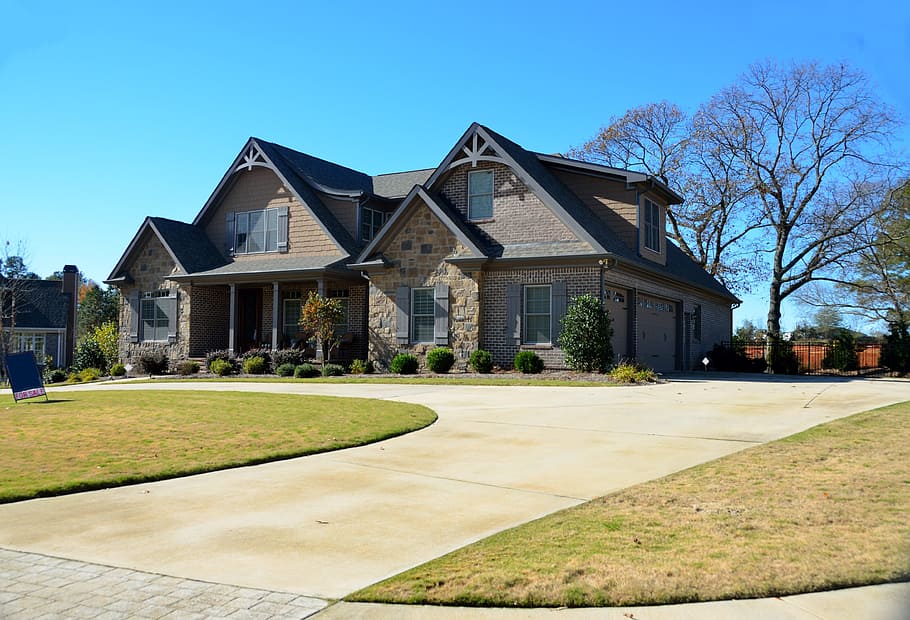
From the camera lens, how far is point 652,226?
Answer: 1015 inches

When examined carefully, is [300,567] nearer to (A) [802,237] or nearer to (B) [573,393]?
(B) [573,393]

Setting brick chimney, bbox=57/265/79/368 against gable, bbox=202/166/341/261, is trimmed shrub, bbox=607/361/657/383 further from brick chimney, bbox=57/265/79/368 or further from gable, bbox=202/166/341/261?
brick chimney, bbox=57/265/79/368

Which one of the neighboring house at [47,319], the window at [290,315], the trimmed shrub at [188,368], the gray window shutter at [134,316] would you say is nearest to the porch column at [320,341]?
the window at [290,315]

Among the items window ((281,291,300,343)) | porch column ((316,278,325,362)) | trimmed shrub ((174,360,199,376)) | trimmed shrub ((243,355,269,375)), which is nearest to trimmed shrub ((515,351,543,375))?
porch column ((316,278,325,362))

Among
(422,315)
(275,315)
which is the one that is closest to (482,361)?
(422,315)

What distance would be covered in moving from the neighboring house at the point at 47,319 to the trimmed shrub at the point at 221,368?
2178cm

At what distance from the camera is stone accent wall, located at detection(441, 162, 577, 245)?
2227cm

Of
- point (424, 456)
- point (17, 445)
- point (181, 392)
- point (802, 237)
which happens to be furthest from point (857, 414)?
point (802, 237)

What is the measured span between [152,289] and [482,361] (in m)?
14.8

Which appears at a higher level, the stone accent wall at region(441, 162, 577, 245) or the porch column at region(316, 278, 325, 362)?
the stone accent wall at region(441, 162, 577, 245)

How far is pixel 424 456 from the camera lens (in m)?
8.47

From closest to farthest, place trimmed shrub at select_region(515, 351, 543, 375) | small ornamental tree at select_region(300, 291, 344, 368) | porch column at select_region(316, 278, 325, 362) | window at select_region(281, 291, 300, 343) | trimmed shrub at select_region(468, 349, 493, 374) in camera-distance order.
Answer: trimmed shrub at select_region(515, 351, 543, 375) < trimmed shrub at select_region(468, 349, 493, 374) < small ornamental tree at select_region(300, 291, 344, 368) < porch column at select_region(316, 278, 325, 362) < window at select_region(281, 291, 300, 343)

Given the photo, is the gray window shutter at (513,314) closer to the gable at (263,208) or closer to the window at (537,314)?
the window at (537,314)

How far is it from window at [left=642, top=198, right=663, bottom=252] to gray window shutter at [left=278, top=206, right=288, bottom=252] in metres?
12.9
